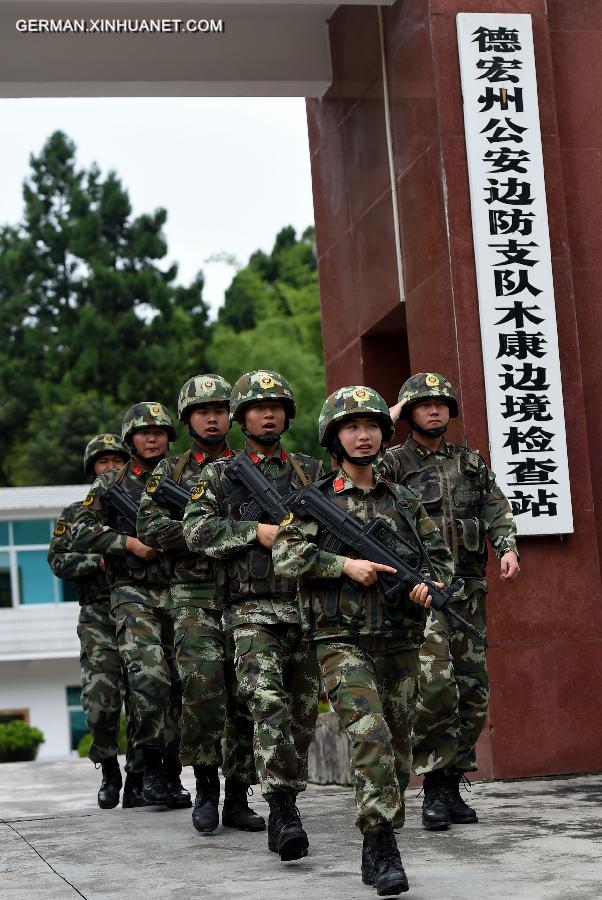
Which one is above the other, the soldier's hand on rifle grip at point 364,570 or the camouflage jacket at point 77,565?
the camouflage jacket at point 77,565

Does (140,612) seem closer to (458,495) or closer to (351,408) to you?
(458,495)

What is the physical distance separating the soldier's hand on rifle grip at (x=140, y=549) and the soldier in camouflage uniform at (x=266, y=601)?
1.41m

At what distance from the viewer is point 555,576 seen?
8188 millimetres

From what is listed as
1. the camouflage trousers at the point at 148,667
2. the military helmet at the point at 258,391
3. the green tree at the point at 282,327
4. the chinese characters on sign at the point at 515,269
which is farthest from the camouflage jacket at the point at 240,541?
the green tree at the point at 282,327

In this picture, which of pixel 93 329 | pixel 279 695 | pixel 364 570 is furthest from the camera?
pixel 93 329

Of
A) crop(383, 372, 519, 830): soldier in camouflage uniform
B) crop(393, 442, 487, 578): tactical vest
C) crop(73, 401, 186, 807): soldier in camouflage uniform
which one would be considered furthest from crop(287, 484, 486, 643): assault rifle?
crop(73, 401, 186, 807): soldier in camouflage uniform

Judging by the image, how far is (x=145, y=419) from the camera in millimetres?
7918

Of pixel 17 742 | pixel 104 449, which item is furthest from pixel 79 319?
pixel 104 449

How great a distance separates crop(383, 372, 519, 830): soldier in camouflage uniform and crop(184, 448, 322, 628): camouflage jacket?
0.69 m

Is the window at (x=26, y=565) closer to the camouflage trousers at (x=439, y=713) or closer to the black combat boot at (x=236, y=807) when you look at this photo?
the black combat boot at (x=236, y=807)

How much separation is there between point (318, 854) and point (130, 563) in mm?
2500

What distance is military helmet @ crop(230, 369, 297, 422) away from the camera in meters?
6.30

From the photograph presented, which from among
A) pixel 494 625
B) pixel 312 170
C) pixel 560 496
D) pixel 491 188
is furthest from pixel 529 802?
pixel 312 170

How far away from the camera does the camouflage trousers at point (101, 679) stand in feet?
27.1
